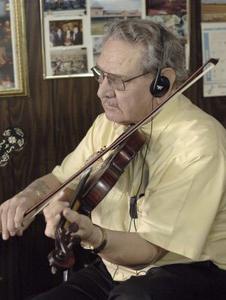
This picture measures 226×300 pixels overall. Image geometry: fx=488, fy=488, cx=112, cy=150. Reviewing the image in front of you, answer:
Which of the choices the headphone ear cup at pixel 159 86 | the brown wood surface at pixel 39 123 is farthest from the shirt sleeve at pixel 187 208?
the brown wood surface at pixel 39 123

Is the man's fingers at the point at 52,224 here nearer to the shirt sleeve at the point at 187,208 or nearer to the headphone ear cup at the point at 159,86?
the shirt sleeve at the point at 187,208

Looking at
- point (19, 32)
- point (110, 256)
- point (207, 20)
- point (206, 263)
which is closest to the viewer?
point (110, 256)

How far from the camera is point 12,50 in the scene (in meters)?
1.82

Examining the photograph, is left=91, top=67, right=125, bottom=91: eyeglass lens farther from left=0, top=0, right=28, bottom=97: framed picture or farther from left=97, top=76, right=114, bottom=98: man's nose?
left=0, top=0, right=28, bottom=97: framed picture

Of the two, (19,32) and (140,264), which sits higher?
(19,32)

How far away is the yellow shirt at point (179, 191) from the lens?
1.18 metres

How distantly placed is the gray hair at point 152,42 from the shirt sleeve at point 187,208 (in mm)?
299

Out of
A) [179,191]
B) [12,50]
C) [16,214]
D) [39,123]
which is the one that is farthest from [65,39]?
[179,191]

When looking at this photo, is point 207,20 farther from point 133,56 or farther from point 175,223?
point 175,223

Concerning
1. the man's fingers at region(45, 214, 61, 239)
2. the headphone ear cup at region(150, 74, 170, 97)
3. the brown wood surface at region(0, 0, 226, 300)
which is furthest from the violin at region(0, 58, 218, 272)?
the brown wood surface at region(0, 0, 226, 300)

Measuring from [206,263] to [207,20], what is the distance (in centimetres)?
107

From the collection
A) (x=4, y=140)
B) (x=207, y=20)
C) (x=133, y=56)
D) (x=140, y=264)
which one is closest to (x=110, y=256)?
(x=140, y=264)

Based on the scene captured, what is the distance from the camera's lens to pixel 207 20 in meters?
1.96

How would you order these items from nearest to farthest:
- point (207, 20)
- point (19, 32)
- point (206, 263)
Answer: point (206, 263) < point (19, 32) < point (207, 20)
